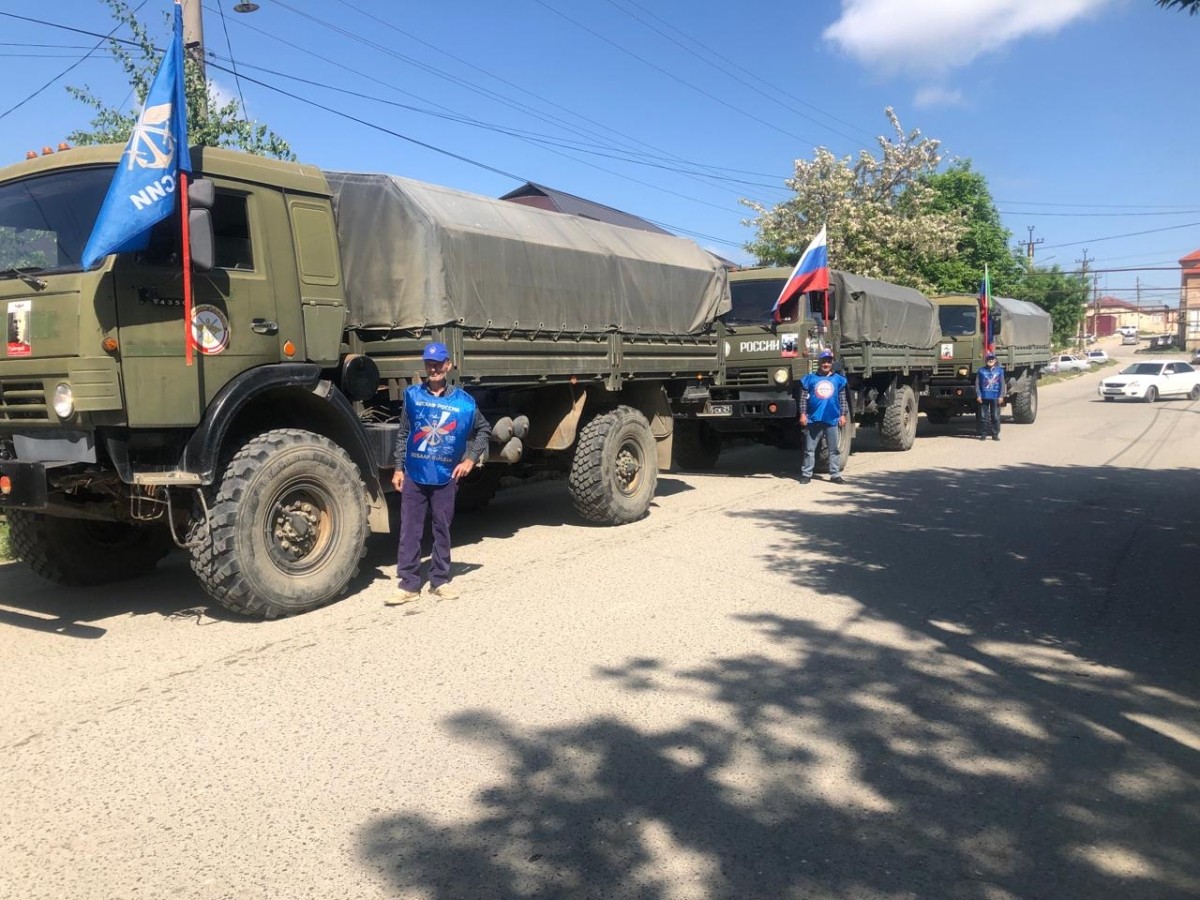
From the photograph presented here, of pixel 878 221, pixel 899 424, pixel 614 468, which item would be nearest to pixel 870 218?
pixel 878 221

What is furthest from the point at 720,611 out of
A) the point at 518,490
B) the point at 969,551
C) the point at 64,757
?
the point at 518,490

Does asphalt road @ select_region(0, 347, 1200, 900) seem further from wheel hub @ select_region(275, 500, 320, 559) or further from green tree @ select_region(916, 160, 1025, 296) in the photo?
green tree @ select_region(916, 160, 1025, 296)

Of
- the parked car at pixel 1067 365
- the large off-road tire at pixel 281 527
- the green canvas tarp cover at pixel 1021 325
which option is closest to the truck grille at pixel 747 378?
the large off-road tire at pixel 281 527

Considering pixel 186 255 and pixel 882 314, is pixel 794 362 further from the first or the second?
pixel 186 255

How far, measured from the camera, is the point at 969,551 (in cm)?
755

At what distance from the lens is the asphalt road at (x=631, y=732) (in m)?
3.01

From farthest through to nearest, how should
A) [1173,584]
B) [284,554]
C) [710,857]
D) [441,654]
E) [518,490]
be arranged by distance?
1. [518,490]
2. [1173,584]
3. [284,554]
4. [441,654]
5. [710,857]

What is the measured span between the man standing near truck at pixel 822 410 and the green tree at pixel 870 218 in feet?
52.5

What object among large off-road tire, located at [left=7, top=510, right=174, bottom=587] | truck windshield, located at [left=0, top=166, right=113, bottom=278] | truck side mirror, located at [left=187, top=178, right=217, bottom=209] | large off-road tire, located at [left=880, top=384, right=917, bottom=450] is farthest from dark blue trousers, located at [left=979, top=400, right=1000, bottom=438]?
truck windshield, located at [left=0, top=166, right=113, bottom=278]

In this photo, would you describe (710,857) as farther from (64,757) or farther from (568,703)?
(64,757)

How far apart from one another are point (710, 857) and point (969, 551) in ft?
17.2

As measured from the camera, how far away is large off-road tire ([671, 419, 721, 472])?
1359cm

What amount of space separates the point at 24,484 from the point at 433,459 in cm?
230

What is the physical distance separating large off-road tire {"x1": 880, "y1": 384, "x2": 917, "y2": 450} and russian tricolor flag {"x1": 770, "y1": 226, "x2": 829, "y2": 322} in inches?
151
